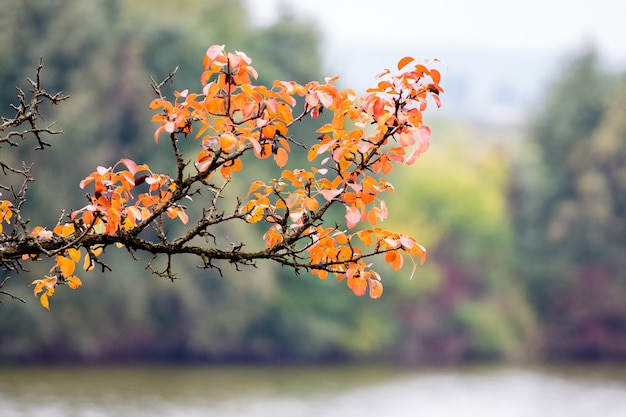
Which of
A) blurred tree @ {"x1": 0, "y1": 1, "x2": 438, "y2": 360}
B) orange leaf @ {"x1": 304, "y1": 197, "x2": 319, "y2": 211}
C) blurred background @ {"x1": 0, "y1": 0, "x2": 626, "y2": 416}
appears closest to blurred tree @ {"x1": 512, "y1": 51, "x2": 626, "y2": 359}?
blurred background @ {"x1": 0, "y1": 0, "x2": 626, "y2": 416}

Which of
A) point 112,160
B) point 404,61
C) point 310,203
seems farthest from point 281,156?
point 112,160

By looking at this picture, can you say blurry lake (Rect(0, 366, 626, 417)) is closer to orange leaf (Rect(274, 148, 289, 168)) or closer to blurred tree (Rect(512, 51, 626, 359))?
blurred tree (Rect(512, 51, 626, 359))

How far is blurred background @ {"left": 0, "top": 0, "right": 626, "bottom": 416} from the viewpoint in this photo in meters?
Answer: 27.2

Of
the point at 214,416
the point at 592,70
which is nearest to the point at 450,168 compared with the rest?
the point at 592,70

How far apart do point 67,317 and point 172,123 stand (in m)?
24.3

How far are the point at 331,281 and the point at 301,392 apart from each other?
858 cm

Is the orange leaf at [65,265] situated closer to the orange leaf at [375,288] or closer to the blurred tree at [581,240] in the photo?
the orange leaf at [375,288]

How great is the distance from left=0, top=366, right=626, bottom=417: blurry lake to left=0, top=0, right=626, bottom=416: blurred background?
0.67 ft

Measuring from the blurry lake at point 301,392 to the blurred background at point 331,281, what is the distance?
204mm

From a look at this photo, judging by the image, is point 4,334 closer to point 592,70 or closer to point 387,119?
point 387,119

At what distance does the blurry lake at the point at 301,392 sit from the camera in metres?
22.3

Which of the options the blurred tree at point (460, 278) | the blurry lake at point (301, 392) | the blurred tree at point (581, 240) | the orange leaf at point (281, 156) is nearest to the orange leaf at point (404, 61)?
the orange leaf at point (281, 156)

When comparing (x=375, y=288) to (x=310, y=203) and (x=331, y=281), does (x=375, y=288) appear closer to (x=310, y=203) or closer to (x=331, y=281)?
(x=310, y=203)

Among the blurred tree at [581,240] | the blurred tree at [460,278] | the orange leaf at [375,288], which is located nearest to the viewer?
the orange leaf at [375,288]
